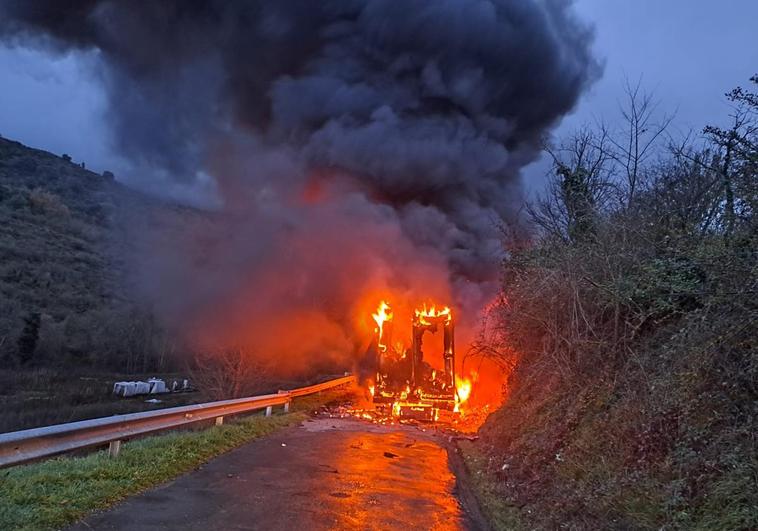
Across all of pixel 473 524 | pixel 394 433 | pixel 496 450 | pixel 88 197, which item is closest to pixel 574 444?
pixel 473 524

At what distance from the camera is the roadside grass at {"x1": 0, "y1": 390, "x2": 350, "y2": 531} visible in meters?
4.79

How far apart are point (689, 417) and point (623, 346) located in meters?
2.81

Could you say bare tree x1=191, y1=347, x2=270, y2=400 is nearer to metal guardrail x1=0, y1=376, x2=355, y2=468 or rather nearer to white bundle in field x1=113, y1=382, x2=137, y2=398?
white bundle in field x1=113, y1=382, x2=137, y2=398

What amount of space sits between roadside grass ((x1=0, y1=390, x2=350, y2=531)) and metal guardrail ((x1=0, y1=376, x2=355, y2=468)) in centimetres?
21

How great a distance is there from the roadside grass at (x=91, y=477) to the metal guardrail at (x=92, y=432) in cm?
21

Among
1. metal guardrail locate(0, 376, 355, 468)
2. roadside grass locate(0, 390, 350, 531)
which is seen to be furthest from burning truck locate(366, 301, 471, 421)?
roadside grass locate(0, 390, 350, 531)

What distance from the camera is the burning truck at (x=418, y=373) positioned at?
1694 centimetres

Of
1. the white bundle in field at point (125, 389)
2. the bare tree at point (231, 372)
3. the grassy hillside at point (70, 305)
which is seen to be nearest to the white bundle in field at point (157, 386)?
the white bundle in field at point (125, 389)

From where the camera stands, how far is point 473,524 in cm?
591

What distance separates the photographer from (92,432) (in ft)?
22.0

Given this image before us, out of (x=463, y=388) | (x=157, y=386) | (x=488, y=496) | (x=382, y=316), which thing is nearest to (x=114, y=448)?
(x=488, y=496)

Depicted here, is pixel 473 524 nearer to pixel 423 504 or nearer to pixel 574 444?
pixel 423 504

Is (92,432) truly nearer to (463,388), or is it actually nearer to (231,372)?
(463,388)

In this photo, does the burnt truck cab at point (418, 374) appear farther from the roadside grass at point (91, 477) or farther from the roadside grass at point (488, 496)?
the roadside grass at point (91, 477)
